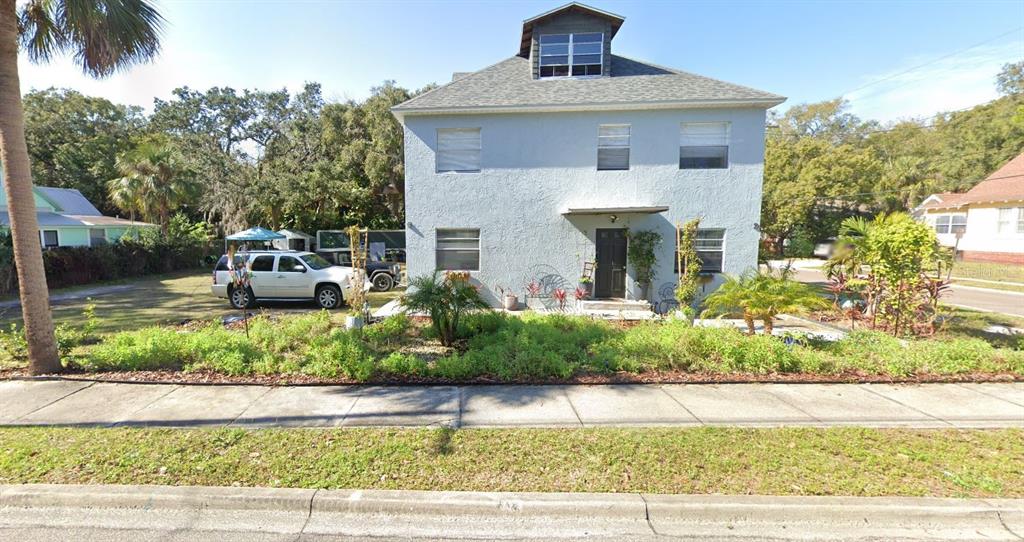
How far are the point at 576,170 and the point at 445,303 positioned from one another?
620cm

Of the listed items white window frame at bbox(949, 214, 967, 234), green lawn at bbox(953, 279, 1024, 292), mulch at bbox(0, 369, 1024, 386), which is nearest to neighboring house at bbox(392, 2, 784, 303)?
mulch at bbox(0, 369, 1024, 386)

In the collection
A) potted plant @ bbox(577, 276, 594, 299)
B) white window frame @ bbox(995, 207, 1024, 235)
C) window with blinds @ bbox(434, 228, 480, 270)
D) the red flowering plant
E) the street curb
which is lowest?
the street curb

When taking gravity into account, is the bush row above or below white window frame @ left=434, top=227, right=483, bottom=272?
below

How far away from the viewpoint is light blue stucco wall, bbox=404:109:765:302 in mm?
11117

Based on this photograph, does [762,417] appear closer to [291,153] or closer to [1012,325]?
[1012,325]

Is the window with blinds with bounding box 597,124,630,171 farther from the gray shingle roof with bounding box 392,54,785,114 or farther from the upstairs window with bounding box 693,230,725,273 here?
the upstairs window with bounding box 693,230,725,273

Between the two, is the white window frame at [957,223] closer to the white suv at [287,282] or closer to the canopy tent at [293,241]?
the white suv at [287,282]

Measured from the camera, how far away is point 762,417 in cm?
470

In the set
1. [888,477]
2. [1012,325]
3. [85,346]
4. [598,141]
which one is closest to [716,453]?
[888,477]

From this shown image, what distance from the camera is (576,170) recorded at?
450 inches

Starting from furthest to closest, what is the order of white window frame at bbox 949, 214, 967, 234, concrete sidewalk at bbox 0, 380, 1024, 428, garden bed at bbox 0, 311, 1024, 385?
white window frame at bbox 949, 214, 967, 234
garden bed at bbox 0, 311, 1024, 385
concrete sidewalk at bbox 0, 380, 1024, 428

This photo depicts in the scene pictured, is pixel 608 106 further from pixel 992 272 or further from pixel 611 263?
pixel 992 272

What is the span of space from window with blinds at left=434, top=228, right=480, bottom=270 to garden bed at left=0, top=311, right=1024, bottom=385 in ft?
16.5

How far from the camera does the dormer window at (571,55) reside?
472 inches
